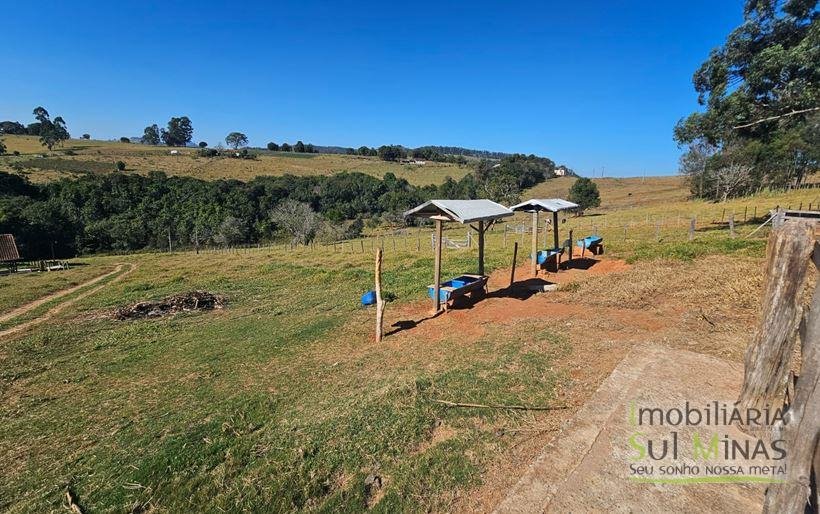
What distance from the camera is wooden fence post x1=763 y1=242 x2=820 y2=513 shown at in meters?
2.68

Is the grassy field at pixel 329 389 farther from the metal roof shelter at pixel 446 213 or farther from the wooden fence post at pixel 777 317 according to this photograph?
the wooden fence post at pixel 777 317

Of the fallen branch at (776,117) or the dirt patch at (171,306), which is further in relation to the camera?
the dirt patch at (171,306)

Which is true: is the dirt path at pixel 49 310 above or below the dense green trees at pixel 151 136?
below

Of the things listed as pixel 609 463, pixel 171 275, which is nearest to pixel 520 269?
pixel 609 463

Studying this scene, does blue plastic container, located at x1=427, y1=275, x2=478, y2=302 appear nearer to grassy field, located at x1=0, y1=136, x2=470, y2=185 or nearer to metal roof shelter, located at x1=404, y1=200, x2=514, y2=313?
metal roof shelter, located at x1=404, y1=200, x2=514, y2=313

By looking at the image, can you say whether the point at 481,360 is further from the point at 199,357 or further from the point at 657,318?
the point at 199,357

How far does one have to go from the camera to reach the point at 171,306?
16.3 m

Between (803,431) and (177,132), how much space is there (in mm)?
156847

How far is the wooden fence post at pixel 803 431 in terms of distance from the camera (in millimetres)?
2680

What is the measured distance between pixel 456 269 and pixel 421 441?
43.2ft

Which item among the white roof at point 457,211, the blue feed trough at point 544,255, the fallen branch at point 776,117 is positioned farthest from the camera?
the blue feed trough at point 544,255

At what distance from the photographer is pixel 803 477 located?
2.67m

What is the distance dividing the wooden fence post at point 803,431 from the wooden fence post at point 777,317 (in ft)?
2.81

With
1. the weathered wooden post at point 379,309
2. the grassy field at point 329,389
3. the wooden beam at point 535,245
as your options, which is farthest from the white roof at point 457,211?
the grassy field at point 329,389
